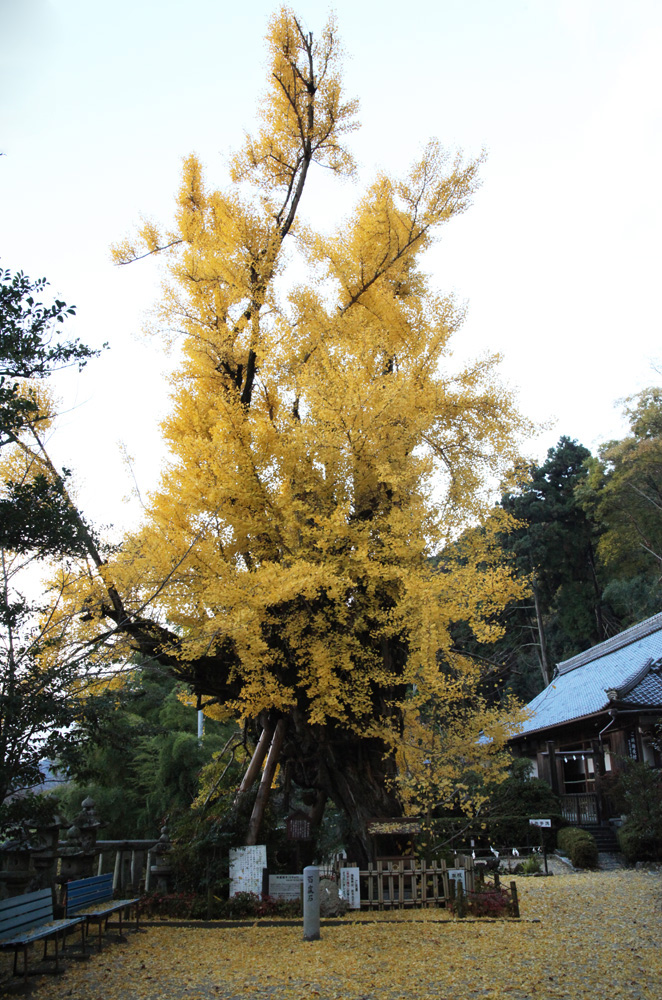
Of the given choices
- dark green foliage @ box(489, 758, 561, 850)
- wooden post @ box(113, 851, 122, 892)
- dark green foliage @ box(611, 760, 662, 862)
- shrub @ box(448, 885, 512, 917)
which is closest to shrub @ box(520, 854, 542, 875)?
dark green foliage @ box(489, 758, 561, 850)

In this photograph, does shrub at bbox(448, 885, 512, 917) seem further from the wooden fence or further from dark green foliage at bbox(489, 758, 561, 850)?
dark green foliage at bbox(489, 758, 561, 850)

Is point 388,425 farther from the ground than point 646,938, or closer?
farther from the ground

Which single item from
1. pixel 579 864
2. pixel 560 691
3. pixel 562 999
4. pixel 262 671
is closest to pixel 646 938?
pixel 562 999

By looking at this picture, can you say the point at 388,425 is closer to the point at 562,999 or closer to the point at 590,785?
the point at 562,999

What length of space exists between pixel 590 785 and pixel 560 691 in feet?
14.5

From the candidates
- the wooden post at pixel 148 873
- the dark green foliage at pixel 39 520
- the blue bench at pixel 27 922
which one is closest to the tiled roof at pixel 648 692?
the wooden post at pixel 148 873

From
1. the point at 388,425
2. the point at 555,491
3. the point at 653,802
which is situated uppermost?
the point at 555,491

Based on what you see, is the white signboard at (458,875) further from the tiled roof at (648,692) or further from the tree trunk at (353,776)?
the tiled roof at (648,692)

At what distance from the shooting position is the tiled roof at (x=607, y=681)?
15.4 metres

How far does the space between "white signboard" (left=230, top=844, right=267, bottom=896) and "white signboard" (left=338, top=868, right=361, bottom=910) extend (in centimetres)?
117

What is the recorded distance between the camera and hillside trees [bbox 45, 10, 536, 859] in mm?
9016

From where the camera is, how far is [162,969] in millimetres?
6215

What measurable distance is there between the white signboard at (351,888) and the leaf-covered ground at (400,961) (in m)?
0.52

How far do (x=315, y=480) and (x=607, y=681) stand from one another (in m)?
12.2
